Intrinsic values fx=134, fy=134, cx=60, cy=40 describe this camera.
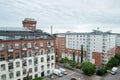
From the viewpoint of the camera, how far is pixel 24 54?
3944cm

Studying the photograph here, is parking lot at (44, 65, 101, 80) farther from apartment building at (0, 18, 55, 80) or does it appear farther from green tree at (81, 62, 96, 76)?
apartment building at (0, 18, 55, 80)

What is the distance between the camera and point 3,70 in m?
35.2

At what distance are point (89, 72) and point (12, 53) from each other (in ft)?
86.4

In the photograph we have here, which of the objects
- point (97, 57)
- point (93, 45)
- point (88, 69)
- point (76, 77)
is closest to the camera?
point (76, 77)

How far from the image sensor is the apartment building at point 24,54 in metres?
35.8

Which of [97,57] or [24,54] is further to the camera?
Result: [97,57]

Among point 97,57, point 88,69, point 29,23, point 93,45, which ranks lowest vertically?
point 88,69

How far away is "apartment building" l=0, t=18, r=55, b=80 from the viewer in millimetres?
35750

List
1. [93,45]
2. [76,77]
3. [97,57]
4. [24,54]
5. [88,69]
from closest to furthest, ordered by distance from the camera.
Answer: [24,54] → [76,77] → [88,69] → [97,57] → [93,45]

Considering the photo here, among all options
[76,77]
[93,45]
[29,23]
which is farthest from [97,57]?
[29,23]

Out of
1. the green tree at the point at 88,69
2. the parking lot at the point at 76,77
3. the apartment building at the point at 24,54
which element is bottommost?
the parking lot at the point at 76,77

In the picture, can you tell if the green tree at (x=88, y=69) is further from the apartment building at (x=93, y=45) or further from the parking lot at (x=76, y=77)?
the apartment building at (x=93, y=45)

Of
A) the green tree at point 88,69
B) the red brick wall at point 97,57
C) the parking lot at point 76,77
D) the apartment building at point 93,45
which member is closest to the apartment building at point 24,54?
the parking lot at point 76,77

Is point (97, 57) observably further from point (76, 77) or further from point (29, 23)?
point (29, 23)
